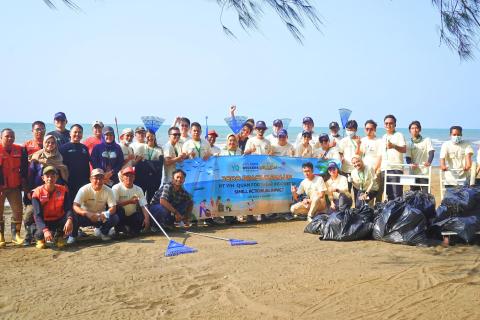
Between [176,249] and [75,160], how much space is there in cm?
225

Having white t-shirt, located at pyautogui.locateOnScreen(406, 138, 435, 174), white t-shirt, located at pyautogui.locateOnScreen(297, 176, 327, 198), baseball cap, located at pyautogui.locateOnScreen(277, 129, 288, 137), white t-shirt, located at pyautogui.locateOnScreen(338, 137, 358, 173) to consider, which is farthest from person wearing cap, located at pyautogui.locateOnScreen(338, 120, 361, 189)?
baseball cap, located at pyautogui.locateOnScreen(277, 129, 288, 137)

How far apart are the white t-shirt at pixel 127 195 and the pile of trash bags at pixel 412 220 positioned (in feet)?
9.15

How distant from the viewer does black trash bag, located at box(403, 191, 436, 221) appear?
7.03m

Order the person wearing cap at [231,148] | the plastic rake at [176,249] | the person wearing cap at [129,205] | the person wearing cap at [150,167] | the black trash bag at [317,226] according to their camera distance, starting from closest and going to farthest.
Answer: the plastic rake at [176,249], the person wearing cap at [129,205], the black trash bag at [317,226], the person wearing cap at [150,167], the person wearing cap at [231,148]

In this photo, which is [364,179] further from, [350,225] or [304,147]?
[350,225]

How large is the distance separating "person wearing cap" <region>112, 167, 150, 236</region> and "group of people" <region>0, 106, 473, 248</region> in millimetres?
15

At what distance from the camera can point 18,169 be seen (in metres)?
6.99

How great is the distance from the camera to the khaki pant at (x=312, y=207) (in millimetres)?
8664

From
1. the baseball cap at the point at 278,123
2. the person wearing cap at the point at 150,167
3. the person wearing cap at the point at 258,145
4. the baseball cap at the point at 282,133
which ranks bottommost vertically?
the person wearing cap at the point at 150,167

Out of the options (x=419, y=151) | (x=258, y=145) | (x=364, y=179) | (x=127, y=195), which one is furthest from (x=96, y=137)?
(x=419, y=151)

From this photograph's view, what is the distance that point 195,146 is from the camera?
862 cm

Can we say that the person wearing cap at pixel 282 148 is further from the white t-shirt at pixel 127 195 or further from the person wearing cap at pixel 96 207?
the person wearing cap at pixel 96 207

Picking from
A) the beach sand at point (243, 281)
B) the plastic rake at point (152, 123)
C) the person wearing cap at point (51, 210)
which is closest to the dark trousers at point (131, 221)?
the beach sand at point (243, 281)

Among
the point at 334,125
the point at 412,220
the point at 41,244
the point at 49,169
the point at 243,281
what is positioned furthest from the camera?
the point at 334,125
